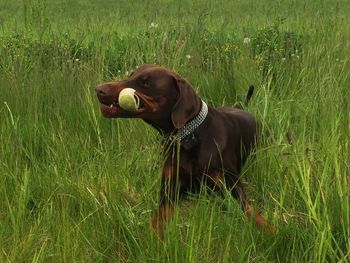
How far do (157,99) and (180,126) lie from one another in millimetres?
157

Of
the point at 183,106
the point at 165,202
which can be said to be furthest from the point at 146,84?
the point at 165,202

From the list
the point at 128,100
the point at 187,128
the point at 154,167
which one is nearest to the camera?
the point at 128,100

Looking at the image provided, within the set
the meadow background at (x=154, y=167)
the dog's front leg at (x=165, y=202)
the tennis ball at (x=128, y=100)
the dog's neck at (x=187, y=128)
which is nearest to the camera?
the meadow background at (x=154, y=167)

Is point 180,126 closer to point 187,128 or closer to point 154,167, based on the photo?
point 187,128

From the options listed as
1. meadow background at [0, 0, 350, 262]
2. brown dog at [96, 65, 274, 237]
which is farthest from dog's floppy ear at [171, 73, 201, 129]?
meadow background at [0, 0, 350, 262]

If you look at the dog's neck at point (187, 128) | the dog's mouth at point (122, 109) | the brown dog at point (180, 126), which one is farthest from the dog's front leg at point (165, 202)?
the dog's mouth at point (122, 109)

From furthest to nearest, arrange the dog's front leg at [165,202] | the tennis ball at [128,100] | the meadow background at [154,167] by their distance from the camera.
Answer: the tennis ball at [128,100], the dog's front leg at [165,202], the meadow background at [154,167]

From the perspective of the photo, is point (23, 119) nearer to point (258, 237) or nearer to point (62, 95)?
point (62, 95)

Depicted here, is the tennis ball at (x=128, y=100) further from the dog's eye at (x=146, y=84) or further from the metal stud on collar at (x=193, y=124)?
the metal stud on collar at (x=193, y=124)

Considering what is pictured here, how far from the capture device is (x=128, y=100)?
7.18 feet

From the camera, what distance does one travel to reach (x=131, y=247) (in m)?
1.93

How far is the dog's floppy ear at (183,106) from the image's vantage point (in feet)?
7.42

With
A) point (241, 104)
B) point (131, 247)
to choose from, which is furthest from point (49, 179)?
point (241, 104)

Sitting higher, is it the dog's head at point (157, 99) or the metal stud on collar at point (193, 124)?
the dog's head at point (157, 99)
